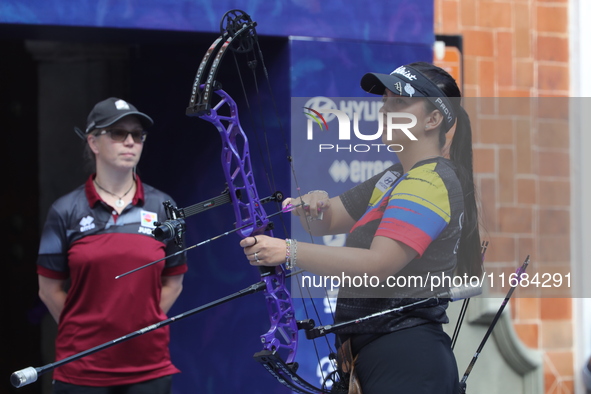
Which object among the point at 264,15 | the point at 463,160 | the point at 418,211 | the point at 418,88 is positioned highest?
the point at 264,15

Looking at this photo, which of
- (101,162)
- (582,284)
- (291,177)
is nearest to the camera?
(101,162)

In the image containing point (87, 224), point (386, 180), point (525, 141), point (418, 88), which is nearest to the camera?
point (418, 88)

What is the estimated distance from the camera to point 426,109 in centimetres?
295

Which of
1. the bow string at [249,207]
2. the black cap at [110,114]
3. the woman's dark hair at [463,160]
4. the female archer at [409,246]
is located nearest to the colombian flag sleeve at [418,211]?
the female archer at [409,246]

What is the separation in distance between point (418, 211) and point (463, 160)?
32 cm

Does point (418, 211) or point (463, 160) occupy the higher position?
point (463, 160)

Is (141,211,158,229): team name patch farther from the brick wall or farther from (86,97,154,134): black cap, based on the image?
the brick wall

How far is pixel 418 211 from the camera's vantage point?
111 inches

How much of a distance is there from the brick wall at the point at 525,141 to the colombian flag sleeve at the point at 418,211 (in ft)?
8.95

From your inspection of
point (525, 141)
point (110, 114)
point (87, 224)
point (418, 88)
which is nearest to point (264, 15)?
point (110, 114)

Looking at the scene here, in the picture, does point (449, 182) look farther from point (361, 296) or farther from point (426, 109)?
point (361, 296)

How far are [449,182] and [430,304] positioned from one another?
0.38 metres

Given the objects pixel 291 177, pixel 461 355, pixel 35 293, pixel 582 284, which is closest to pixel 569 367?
pixel 582 284

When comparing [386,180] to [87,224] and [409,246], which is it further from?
[87,224]
